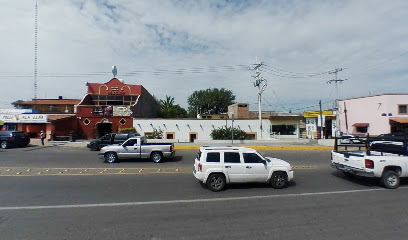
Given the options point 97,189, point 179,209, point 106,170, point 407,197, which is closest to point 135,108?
point 106,170

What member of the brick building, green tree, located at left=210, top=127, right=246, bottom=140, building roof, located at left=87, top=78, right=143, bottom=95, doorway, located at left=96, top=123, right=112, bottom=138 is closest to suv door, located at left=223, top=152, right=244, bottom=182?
green tree, located at left=210, top=127, right=246, bottom=140

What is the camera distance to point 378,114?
96.7 ft

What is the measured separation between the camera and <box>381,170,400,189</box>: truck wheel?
7.77 m

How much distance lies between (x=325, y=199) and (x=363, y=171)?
253 cm

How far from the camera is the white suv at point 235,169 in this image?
7.56 metres

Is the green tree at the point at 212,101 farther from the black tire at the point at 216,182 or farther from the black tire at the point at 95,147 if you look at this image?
the black tire at the point at 216,182

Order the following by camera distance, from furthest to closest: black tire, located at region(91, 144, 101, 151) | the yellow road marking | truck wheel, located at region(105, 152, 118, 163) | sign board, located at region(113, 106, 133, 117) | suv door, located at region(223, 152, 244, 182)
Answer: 1. sign board, located at region(113, 106, 133, 117)
2. black tire, located at region(91, 144, 101, 151)
3. truck wheel, located at region(105, 152, 118, 163)
4. the yellow road marking
5. suv door, located at region(223, 152, 244, 182)

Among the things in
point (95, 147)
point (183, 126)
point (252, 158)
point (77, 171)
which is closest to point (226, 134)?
point (183, 126)

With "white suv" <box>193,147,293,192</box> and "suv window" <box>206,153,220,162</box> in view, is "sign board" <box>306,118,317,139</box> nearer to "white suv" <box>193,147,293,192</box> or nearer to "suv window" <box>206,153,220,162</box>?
"white suv" <box>193,147,293,192</box>

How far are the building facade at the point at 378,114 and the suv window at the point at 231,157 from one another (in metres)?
28.7

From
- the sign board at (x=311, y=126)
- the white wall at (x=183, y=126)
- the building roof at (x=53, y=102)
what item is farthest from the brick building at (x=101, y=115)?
the sign board at (x=311, y=126)

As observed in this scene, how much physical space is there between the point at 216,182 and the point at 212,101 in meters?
59.9

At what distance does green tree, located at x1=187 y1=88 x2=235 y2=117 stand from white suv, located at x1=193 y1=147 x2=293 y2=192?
57769mm

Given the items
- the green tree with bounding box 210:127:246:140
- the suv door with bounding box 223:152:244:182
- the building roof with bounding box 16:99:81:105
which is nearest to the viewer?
the suv door with bounding box 223:152:244:182
